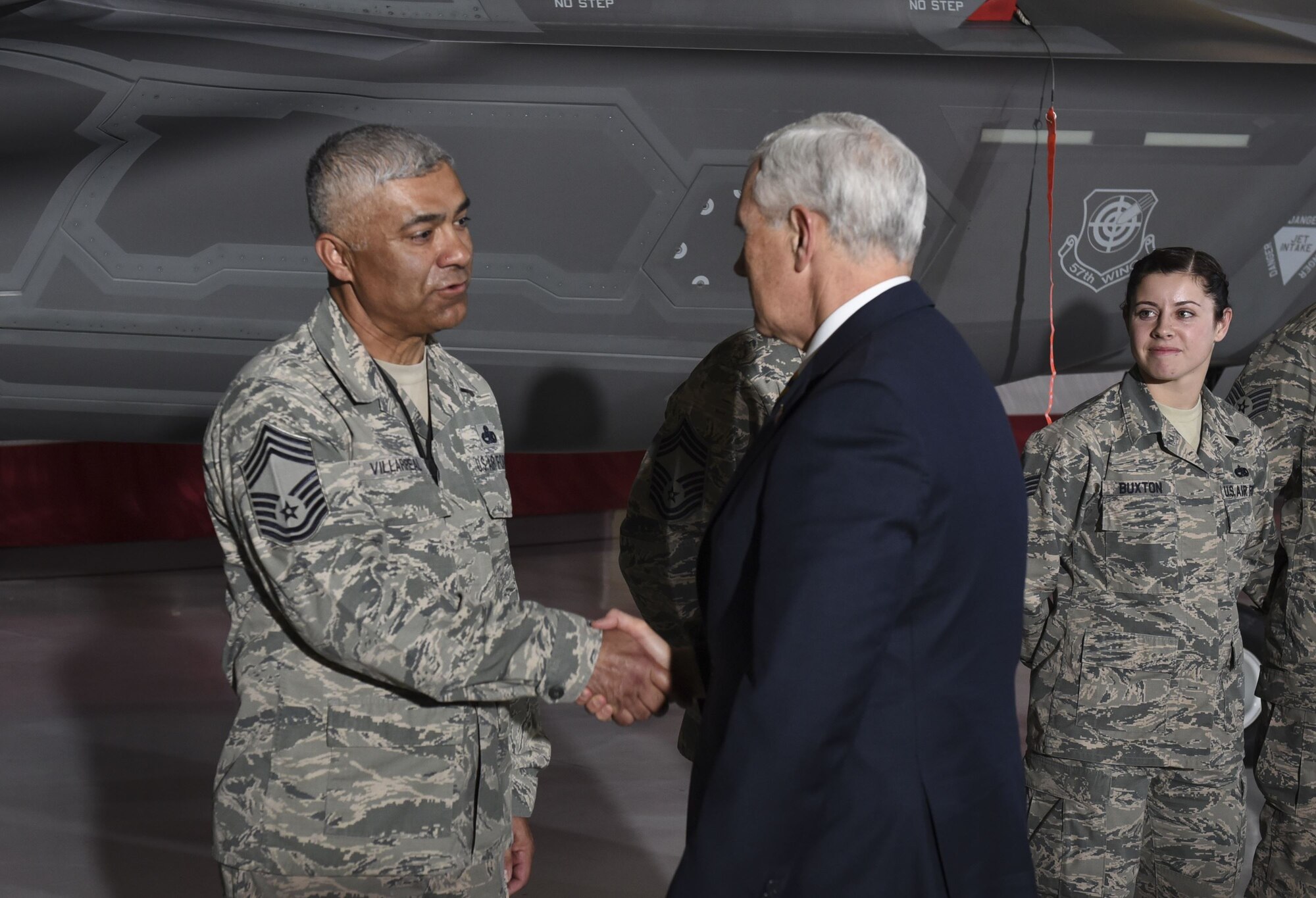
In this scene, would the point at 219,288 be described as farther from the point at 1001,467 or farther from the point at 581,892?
the point at 1001,467

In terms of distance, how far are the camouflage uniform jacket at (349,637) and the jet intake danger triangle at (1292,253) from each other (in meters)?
3.42

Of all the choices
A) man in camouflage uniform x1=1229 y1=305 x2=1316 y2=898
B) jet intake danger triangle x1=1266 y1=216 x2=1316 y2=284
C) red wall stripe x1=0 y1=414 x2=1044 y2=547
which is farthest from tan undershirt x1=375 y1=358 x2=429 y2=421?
red wall stripe x1=0 y1=414 x2=1044 y2=547

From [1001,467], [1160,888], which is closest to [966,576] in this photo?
[1001,467]

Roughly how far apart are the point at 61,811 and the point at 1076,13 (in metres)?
4.03

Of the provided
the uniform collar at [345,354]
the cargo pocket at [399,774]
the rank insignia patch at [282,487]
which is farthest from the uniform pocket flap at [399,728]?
the uniform collar at [345,354]

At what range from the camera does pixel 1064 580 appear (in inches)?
95.3

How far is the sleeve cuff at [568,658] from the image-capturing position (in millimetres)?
1612

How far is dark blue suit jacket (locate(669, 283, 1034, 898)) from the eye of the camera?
112cm

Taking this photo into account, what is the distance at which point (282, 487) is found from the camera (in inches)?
58.3

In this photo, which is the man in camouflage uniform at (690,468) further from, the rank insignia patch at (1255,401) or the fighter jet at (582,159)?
the fighter jet at (582,159)

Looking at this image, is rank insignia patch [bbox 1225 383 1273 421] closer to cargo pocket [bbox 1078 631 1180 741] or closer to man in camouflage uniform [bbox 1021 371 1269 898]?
man in camouflage uniform [bbox 1021 371 1269 898]

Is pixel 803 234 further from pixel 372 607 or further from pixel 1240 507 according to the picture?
pixel 1240 507

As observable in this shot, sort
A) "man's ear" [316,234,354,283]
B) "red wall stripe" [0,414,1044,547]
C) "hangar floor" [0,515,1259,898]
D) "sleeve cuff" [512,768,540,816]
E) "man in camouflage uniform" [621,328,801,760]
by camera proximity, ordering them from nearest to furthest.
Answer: "man's ear" [316,234,354,283], "sleeve cuff" [512,768,540,816], "man in camouflage uniform" [621,328,801,760], "hangar floor" [0,515,1259,898], "red wall stripe" [0,414,1044,547]

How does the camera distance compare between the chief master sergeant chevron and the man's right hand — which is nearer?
the chief master sergeant chevron
